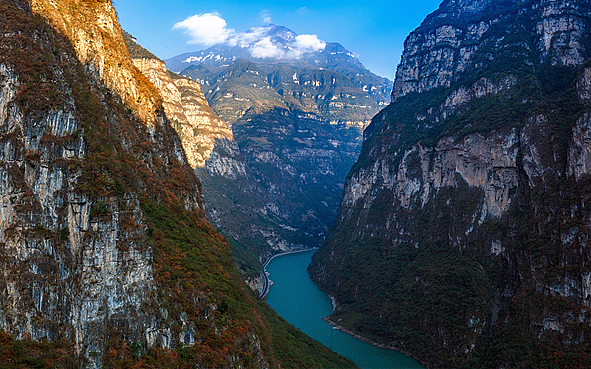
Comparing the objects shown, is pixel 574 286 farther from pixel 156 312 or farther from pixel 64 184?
pixel 64 184

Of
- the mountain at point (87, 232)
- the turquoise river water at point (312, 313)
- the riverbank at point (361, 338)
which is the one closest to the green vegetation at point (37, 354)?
the mountain at point (87, 232)

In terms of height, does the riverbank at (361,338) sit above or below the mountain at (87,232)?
below

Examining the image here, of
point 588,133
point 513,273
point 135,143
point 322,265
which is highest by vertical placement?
point 588,133

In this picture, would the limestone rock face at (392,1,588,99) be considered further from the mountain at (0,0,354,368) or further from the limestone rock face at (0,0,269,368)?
the limestone rock face at (0,0,269,368)

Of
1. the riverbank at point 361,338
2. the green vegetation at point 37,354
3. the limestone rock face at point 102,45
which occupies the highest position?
the limestone rock face at point 102,45

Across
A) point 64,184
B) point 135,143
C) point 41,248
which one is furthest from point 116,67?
point 41,248

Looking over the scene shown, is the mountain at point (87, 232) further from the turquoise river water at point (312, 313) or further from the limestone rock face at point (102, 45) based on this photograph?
the turquoise river water at point (312, 313)

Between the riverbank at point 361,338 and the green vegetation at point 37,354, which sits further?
the riverbank at point 361,338
